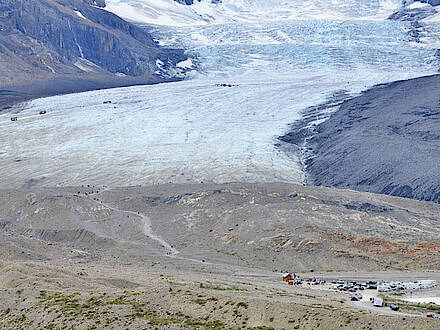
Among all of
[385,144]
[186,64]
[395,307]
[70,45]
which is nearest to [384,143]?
[385,144]

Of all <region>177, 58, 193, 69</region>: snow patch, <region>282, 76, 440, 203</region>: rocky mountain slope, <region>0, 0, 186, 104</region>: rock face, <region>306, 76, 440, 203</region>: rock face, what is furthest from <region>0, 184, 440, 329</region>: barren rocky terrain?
<region>177, 58, 193, 69</region>: snow patch

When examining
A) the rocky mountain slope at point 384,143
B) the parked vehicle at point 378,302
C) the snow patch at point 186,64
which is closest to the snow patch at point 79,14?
the snow patch at point 186,64

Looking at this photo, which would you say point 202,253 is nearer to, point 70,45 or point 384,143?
point 384,143

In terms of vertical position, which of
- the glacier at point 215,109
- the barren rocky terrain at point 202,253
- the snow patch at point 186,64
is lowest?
the snow patch at point 186,64

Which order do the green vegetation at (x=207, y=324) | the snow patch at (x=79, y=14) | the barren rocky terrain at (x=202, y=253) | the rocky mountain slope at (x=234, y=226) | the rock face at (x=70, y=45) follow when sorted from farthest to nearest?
the snow patch at (x=79, y=14) < the rock face at (x=70, y=45) < the rocky mountain slope at (x=234, y=226) < the barren rocky terrain at (x=202, y=253) < the green vegetation at (x=207, y=324)

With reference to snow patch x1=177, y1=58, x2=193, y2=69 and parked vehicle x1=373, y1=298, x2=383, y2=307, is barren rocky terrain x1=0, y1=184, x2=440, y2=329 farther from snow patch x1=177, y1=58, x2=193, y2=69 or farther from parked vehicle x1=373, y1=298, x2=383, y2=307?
snow patch x1=177, y1=58, x2=193, y2=69

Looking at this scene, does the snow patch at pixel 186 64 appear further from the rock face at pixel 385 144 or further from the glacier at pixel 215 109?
the rock face at pixel 385 144

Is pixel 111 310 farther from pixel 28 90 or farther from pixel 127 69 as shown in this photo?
pixel 127 69
